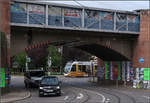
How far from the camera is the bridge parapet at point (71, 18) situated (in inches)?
914

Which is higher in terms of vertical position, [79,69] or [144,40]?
[144,40]

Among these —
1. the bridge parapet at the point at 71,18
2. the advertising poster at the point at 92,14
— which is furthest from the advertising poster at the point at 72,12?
the advertising poster at the point at 92,14

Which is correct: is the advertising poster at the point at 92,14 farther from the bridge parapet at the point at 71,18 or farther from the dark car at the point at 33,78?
the dark car at the point at 33,78

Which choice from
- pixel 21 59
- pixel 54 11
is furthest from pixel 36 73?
pixel 21 59

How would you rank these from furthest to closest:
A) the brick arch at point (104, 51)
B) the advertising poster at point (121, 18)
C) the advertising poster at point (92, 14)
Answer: the brick arch at point (104, 51) < the advertising poster at point (121, 18) < the advertising poster at point (92, 14)

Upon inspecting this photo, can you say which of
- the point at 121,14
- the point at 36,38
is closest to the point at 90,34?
the point at 121,14

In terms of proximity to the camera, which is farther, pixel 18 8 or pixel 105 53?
pixel 105 53

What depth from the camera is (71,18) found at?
2523cm

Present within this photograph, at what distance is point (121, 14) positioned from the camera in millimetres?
27922

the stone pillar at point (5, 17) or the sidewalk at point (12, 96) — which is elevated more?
the stone pillar at point (5, 17)

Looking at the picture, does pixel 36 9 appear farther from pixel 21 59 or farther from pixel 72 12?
pixel 21 59

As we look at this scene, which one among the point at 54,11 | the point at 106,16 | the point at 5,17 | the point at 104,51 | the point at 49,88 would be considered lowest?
the point at 49,88

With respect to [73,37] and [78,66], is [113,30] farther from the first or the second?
[78,66]

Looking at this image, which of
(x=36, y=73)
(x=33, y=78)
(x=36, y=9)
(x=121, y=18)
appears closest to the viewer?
(x=36, y=9)
